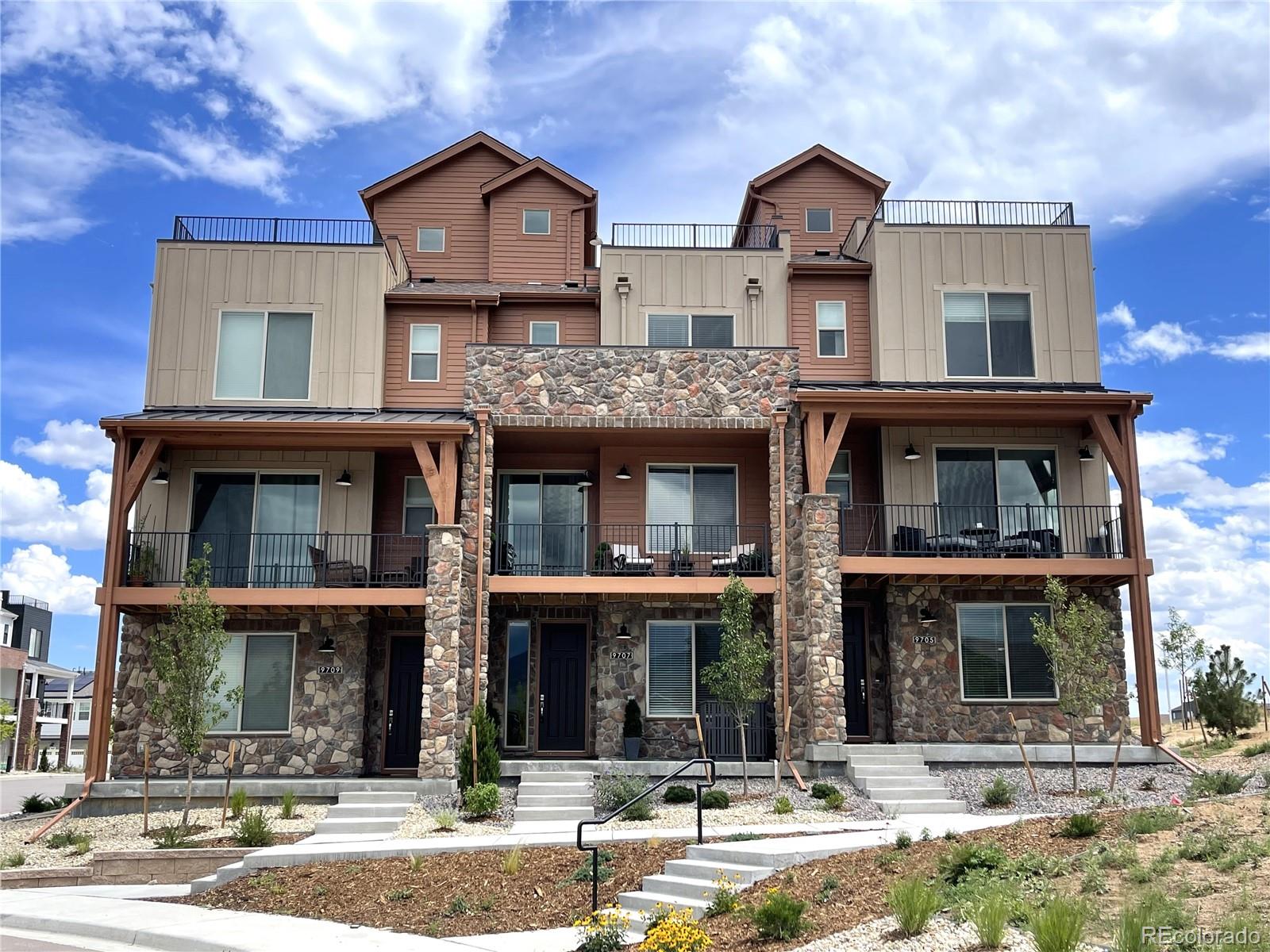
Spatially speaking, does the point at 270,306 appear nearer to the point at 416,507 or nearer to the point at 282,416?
the point at 282,416

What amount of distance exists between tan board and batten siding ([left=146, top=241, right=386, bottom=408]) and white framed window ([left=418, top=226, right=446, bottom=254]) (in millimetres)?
3640

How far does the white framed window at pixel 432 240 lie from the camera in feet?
84.1

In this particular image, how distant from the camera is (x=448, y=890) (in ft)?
38.6

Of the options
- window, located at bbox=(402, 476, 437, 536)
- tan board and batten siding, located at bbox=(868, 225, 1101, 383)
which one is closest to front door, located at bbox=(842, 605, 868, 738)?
tan board and batten siding, located at bbox=(868, 225, 1101, 383)

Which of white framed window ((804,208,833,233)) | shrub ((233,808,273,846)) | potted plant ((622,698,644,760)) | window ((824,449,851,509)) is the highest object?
white framed window ((804,208,833,233))

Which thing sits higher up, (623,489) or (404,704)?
(623,489)

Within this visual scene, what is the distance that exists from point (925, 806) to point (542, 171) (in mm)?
16396

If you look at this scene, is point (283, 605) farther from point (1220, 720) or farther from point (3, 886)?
point (1220, 720)

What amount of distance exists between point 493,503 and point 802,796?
831cm

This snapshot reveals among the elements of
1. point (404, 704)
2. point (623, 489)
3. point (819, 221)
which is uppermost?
point (819, 221)

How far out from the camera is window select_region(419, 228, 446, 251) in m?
25.6

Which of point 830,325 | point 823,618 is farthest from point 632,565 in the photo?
point 830,325

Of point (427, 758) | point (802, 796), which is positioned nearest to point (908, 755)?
point (802, 796)

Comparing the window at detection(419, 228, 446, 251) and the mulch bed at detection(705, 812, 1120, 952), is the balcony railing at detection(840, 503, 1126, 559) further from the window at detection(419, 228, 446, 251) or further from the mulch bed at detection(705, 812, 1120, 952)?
the window at detection(419, 228, 446, 251)
